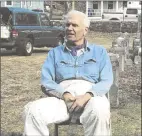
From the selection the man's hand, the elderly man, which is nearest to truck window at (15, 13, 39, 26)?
the elderly man

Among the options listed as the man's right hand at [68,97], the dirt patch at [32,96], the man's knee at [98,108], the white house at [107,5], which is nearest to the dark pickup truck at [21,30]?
the dirt patch at [32,96]

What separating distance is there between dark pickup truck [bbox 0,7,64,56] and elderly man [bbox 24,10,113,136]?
1243cm

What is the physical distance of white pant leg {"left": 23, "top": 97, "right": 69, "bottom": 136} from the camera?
413 cm

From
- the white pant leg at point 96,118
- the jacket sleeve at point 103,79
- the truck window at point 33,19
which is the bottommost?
the white pant leg at point 96,118

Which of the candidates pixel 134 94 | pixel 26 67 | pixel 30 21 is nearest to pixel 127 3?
pixel 30 21

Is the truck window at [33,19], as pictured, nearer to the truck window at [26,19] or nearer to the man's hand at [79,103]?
the truck window at [26,19]

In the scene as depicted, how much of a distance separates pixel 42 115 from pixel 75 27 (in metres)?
0.90

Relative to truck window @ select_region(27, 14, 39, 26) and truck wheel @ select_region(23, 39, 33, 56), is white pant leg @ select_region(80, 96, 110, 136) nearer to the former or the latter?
truck wheel @ select_region(23, 39, 33, 56)

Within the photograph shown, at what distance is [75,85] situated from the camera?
176 inches

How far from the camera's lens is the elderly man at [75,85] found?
4.15 m

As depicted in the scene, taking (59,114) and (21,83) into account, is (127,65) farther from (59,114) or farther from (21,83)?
(59,114)

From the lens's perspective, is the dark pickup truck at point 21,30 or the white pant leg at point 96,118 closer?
the white pant leg at point 96,118

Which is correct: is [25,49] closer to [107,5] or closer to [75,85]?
[75,85]

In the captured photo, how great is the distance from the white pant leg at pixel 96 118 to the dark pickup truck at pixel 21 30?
12.9 m
